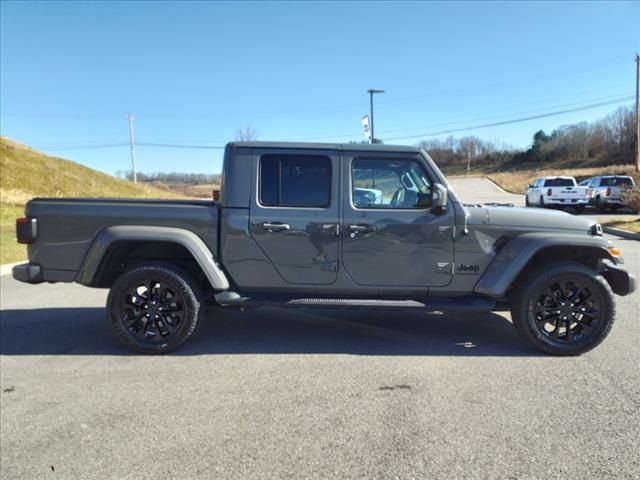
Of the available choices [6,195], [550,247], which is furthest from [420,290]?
[6,195]

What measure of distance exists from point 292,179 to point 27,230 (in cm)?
254

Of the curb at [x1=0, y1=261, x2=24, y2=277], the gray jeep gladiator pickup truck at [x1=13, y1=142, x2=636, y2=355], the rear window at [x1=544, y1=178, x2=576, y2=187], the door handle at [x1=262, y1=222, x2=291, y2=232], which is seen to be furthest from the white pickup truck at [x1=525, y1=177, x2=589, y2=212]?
the curb at [x1=0, y1=261, x2=24, y2=277]

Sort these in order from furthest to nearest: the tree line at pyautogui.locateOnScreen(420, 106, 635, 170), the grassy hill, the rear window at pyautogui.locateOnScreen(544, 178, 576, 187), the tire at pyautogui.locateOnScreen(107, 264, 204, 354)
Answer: the tree line at pyautogui.locateOnScreen(420, 106, 635, 170)
the grassy hill
the rear window at pyautogui.locateOnScreen(544, 178, 576, 187)
the tire at pyautogui.locateOnScreen(107, 264, 204, 354)

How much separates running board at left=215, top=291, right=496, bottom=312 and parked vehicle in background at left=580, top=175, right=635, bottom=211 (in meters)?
20.1

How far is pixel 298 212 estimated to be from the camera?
4.20 meters

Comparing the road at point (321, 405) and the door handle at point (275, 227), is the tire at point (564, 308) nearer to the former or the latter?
the road at point (321, 405)

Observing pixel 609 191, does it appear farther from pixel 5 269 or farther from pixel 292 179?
pixel 5 269

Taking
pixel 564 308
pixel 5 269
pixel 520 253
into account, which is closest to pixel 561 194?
pixel 564 308

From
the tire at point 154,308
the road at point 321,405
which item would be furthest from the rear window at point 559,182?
the tire at point 154,308

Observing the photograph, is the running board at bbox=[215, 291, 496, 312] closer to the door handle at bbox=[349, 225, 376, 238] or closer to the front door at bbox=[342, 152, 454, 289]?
the front door at bbox=[342, 152, 454, 289]

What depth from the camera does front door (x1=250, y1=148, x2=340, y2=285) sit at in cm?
417

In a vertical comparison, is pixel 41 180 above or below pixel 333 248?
above

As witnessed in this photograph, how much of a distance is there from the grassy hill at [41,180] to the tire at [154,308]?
14918mm

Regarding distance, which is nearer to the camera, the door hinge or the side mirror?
the side mirror
